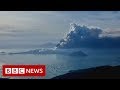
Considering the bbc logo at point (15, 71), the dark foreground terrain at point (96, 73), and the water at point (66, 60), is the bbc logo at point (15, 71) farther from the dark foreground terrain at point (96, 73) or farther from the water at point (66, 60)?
the dark foreground terrain at point (96, 73)

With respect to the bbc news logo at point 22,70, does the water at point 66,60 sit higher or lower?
higher

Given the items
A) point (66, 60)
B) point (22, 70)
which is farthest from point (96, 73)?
point (22, 70)

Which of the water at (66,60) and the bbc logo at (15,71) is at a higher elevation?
the water at (66,60)

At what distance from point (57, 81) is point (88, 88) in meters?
0.36

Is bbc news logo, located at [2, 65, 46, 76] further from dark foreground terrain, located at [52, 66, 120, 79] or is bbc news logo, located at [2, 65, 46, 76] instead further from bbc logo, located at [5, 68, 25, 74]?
dark foreground terrain, located at [52, 66, 120, 79]

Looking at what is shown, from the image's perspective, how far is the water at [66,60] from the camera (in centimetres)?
287

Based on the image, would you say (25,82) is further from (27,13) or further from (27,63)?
(27,13)

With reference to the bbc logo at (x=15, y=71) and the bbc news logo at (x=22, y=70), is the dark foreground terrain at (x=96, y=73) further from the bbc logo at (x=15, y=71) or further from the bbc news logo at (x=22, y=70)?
the bbc logo at (x=15, y=71)

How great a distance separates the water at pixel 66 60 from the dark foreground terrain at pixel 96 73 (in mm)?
45

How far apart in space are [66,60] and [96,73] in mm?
371

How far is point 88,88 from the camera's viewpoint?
2.92 metres

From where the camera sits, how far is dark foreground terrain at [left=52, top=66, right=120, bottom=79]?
2875mm

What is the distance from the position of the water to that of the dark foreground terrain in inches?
1.8

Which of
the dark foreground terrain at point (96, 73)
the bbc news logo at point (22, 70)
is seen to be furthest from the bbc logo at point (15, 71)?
the dark foreground terrain at point (96, 73)
